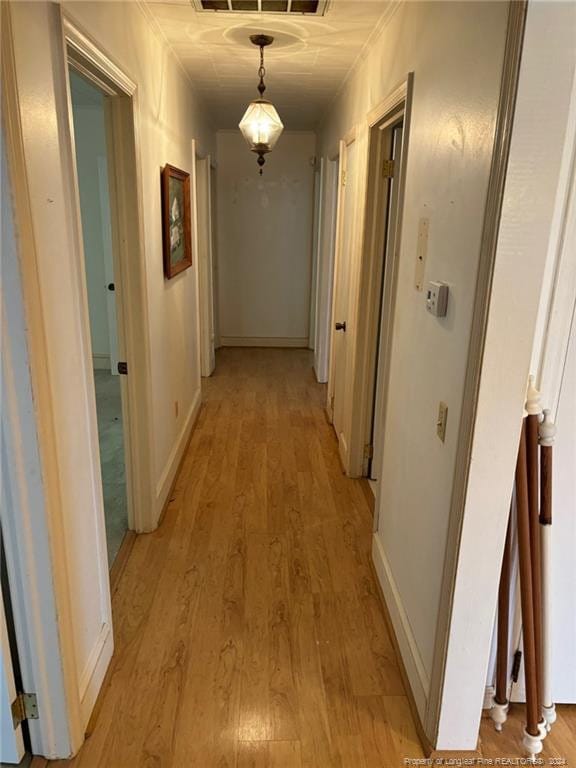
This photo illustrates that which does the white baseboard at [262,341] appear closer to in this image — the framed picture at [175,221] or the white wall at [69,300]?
the framed picture at [175,221]

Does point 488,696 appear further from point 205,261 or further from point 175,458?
point 205,261

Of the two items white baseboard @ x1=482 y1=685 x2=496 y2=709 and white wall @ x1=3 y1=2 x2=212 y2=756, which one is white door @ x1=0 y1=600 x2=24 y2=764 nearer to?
white wall @ x1=3 y1=2 x2=212 y2=756

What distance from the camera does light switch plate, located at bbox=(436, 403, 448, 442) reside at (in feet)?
5.23

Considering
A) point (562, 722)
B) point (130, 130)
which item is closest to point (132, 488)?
point (130, 130)

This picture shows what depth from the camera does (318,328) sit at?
17.6 ft

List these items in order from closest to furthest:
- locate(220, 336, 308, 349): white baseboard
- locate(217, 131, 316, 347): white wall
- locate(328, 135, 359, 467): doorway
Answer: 1. locate(328, 135, 359, 467): doorway
2. locate(217, 131, 316, 347): white wall
3. locate(220, 336, 308, 349): white baseboard

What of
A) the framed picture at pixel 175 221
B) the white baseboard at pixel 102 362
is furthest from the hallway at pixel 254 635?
the white baseboard at pixel 102 362

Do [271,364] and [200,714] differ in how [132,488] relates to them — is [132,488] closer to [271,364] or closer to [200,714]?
[200,714]

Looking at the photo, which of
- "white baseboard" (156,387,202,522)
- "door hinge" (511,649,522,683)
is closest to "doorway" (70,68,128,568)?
"white baseboard" (156,387,202,522)

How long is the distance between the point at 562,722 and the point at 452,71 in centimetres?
208

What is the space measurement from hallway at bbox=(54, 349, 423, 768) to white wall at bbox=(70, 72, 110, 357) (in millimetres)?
2329

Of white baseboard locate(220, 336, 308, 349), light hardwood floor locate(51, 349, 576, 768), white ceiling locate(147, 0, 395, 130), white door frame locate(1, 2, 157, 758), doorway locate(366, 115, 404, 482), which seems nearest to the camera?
white door frame locate(1, 2, 157, 758)

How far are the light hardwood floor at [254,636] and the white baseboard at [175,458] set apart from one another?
8 centimetres

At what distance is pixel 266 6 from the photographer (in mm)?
2295
